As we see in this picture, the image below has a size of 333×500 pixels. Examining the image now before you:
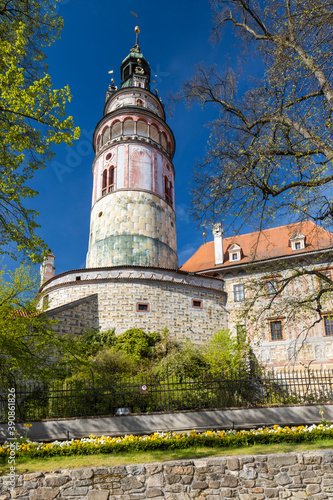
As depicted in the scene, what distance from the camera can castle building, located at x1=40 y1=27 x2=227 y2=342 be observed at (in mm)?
20594

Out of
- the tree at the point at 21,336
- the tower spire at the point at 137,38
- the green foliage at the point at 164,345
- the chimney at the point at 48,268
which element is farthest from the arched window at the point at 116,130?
the tree at the point at 21,336

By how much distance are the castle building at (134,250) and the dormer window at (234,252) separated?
6.23 ft

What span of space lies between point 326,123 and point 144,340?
13494 mm

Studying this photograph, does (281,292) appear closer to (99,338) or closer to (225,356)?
(225,356)

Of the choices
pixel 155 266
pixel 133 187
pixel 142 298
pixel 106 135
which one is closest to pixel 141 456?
pixel 142 298

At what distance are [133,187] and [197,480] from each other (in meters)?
21.3

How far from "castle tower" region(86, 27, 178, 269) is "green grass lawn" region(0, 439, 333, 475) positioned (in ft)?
53.5

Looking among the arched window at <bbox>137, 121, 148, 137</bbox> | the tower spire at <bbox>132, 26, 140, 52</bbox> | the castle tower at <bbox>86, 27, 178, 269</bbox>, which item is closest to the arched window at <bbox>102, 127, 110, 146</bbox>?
the castle tower at <bbox>86, 27, 178, 269</bbox>

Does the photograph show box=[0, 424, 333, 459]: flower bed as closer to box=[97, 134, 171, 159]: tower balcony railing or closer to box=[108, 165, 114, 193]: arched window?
box=[108, 165, 114, 193]: arched window

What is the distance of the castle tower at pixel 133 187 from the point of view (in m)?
25.6

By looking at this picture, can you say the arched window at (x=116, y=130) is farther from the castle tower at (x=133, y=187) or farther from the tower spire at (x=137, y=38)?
the tower spire at (x=137, y=38)

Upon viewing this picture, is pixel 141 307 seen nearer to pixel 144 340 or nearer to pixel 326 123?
pixel 144 340

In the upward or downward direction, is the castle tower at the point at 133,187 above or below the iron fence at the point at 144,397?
above

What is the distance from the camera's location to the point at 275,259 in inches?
899
